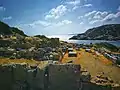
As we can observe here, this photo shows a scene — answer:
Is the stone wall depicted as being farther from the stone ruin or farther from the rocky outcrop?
the rocky outcrop

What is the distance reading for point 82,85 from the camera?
14406mm

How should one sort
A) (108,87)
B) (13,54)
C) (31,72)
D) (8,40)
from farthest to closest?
(8,40) → (13,54) → (31,72) → (108,87)

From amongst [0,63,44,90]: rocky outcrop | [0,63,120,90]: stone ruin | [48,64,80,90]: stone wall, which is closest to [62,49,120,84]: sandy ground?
[0,63,120,90]: stone ruin

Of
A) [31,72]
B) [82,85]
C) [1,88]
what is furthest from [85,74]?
[1,88]

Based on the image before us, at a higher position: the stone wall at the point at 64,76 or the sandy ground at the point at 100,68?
the stone wall at the point at 64,76

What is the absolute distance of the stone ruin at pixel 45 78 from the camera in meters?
13.9

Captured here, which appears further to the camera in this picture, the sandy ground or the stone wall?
the sandy ground

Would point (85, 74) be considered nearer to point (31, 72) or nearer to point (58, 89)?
point (58, 89)

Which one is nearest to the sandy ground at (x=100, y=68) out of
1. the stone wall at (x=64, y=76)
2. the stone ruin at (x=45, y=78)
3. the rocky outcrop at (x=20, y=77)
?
the stone ruin at (x=45, y=78)

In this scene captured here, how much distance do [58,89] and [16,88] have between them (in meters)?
3.06

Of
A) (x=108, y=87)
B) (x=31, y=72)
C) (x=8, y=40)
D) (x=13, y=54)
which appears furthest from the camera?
(x=8, y=40)

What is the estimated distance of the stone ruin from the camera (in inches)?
549

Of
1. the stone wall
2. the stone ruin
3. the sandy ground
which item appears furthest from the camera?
the sandy ground

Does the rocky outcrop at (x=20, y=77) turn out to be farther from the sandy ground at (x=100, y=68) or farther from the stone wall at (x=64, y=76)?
the sandy ground at (x=100, y=68)
